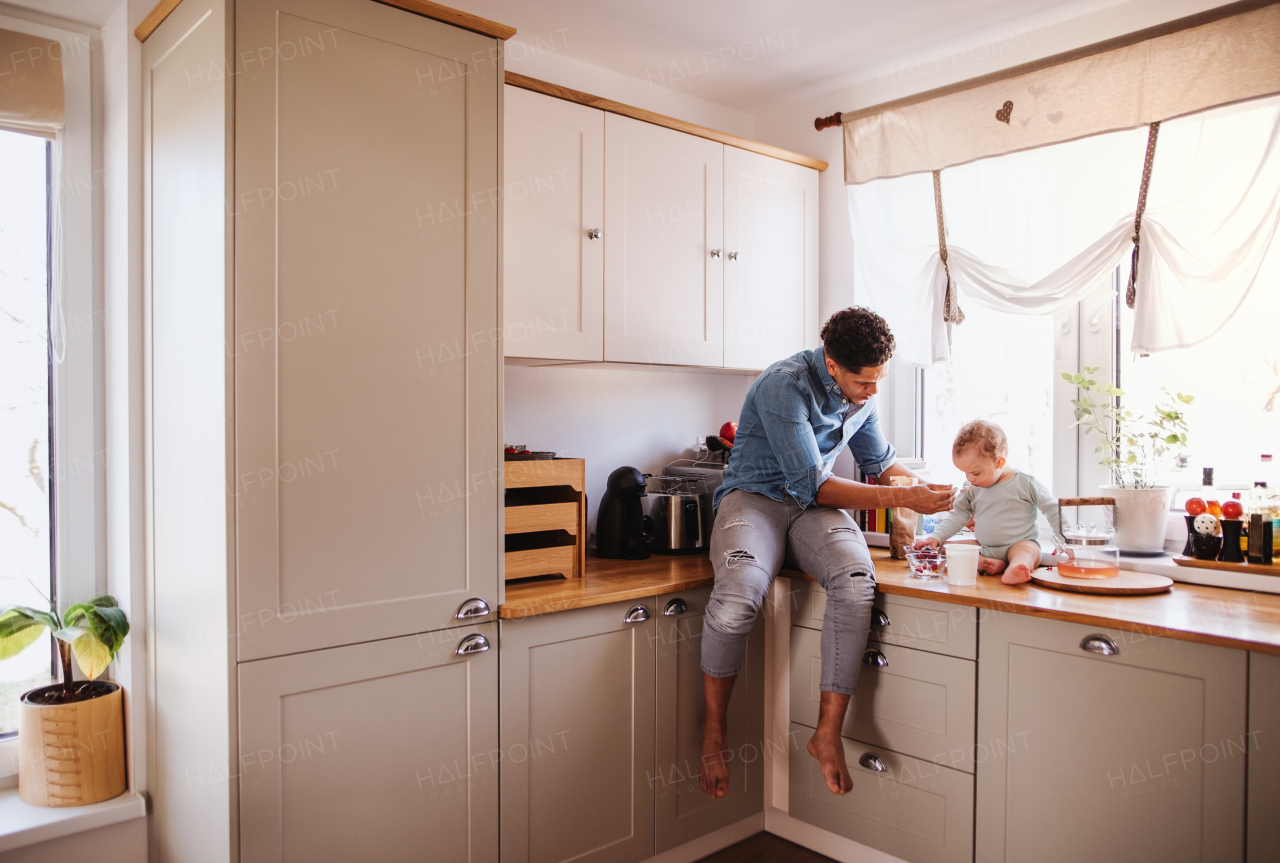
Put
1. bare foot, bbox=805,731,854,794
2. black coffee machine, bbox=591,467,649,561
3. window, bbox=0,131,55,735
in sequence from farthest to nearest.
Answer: black coffee machine, bbox=591,467,649,561 < bare foot, bbox=805,731,854,794 < window, bbox=0,131,55,735

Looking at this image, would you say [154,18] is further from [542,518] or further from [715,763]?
[715,763]

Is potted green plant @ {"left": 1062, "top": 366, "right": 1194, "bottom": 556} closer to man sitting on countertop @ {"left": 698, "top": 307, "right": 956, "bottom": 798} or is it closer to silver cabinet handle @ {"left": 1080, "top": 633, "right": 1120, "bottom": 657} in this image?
man sitting on countertop @ {"left": 698, "top": 307, "right": 956, "bottom": 798}

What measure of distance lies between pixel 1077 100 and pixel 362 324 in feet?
6.93

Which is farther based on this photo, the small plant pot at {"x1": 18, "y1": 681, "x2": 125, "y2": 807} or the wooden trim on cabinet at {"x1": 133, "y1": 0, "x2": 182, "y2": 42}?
the small plant pot at {"x1": 18, "y1": 681, "x2": 125, "y2": 807}

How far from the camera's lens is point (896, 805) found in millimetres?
2180

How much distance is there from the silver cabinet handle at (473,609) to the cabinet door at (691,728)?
524 mm

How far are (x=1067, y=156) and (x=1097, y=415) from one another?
0.78 metres

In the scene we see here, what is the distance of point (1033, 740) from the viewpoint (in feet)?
6.29

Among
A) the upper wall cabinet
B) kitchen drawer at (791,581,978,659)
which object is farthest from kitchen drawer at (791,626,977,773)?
the upper wall cabinet

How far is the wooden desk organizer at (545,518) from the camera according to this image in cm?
218

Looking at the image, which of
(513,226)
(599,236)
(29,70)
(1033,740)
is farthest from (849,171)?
(29,70)

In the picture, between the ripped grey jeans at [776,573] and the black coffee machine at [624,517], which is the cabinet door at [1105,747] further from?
the black coffee machine at [624,517]

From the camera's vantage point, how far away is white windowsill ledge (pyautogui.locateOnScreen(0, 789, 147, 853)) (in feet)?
5.83

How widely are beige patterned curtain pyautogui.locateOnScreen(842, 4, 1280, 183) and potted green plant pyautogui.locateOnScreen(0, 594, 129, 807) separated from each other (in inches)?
104
